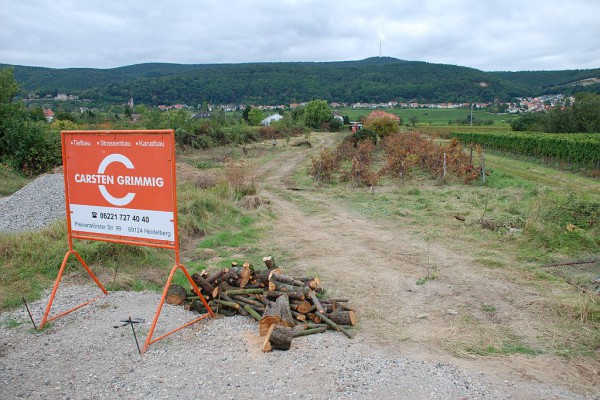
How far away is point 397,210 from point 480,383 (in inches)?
330

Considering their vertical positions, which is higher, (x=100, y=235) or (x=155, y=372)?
(x=100, y=235)

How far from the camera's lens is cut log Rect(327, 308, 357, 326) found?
545cm

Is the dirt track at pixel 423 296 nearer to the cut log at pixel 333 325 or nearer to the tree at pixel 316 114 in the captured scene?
the cut log at pixel 333 325

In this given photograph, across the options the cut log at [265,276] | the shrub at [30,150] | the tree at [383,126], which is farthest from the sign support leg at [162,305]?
the tree at [383,126]

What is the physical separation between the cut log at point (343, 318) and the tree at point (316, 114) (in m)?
58.3

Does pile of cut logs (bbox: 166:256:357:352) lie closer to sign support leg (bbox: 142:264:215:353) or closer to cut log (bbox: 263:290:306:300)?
cut log (bbox: 263:290:306:300)

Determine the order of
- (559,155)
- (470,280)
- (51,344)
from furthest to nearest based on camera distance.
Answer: (559,155), (470,280), (51,344)

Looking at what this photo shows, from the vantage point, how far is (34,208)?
11195 millimetres

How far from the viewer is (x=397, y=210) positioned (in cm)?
1238

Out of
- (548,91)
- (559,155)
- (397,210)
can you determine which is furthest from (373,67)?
(397,210)

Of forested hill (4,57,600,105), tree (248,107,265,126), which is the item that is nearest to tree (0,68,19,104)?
tree (248,107,265,126)

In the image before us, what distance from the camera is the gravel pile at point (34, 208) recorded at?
9.88 m

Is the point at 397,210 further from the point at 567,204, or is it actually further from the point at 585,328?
the point at 585,328

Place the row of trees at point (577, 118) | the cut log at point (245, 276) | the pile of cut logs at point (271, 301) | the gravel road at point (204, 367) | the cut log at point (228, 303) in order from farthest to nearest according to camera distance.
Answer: the row of trees at point (577, 118) → the cut log at point (245, 276) → the cut log at point (228, 303) → the pile of cut logs at point (271, 301) → the gravel road at point (204, 367)
